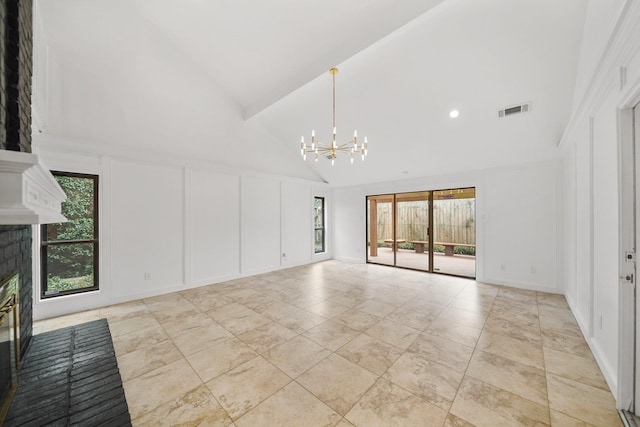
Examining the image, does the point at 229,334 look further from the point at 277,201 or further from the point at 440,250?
A: the point at 440,250

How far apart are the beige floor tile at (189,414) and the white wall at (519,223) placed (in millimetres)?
5234

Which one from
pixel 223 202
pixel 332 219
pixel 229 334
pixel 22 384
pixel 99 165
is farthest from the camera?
pixel 332 219

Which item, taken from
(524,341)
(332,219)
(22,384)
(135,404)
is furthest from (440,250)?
(22,384)

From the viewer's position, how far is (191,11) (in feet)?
9.86

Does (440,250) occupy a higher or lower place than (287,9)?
lower

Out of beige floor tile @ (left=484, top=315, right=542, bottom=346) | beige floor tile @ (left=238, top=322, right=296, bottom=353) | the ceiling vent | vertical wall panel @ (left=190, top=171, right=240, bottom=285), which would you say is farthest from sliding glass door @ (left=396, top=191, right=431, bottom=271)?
beige floor tile @ (left=238, top=322, right=296, bottom=353)

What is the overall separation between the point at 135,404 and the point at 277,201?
4779 mm

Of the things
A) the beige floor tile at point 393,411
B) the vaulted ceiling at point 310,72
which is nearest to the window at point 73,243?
the vaulted ceiling at point 310,72

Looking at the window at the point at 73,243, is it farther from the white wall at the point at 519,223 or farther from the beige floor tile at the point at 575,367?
the white wall at the point at 519,223

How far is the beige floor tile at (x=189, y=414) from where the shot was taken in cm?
165

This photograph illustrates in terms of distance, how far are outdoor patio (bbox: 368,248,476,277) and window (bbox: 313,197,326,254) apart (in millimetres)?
1546

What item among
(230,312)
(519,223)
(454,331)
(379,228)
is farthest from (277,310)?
(379,228)

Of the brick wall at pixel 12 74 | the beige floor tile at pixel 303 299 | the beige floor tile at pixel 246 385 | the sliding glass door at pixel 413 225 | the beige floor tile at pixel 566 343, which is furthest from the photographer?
the sliding glass door at pixel 413 225

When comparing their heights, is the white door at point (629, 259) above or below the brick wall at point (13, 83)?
below
